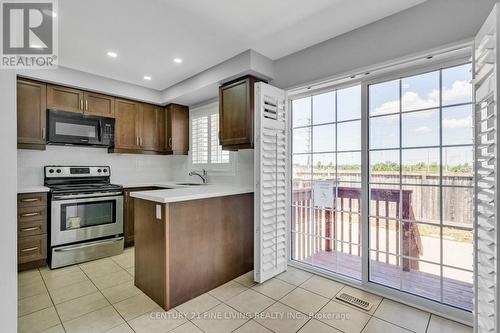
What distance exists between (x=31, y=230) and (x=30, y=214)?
0.20 m

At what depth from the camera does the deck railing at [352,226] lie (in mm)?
2199

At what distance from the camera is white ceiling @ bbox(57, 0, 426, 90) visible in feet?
6.32

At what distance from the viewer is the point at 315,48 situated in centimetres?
252

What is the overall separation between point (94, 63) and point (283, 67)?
2406 millimetres

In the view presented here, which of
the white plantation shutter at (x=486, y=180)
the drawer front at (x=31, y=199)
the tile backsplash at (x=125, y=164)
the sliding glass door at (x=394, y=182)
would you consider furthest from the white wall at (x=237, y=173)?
the white plantation shutter at (x=486, y=180)

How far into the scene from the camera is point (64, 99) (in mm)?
3256

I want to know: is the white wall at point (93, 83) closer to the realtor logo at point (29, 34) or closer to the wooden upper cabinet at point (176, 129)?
the realtor logo at point (29, 34)

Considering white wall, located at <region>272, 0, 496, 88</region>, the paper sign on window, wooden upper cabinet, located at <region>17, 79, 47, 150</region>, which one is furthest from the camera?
wooden upper cabinet, located at <region>17, 79, 47, 150</region>

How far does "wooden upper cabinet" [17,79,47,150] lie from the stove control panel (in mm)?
386

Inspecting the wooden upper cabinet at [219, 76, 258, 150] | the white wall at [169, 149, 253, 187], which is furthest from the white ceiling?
the white wall at [169, 149, 253, 187]

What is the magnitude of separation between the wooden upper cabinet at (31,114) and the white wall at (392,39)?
3.23 metres

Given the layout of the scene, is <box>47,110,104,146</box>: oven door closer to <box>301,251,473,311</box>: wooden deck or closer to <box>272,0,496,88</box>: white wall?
<box>272,0,496,88</box>: white wall

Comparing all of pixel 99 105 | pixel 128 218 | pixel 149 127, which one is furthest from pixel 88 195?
pixel 149 127

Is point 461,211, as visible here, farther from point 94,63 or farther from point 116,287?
point 94,63
